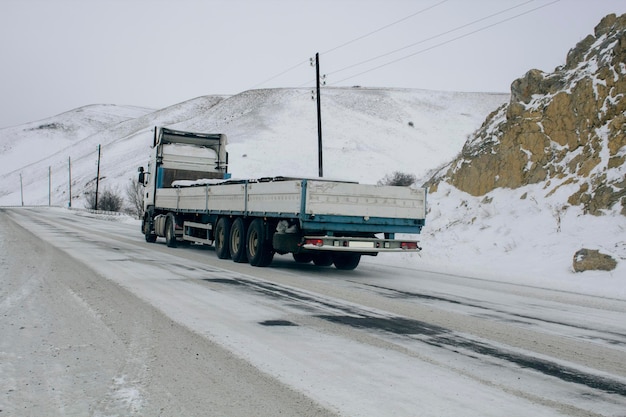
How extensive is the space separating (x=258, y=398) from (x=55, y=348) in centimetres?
243

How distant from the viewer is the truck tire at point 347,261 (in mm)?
14016

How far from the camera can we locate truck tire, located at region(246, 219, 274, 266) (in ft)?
43.1

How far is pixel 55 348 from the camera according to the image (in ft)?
18.0

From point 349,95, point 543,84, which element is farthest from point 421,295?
point 349,95

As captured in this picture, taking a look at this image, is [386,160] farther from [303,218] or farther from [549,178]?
[303,218]

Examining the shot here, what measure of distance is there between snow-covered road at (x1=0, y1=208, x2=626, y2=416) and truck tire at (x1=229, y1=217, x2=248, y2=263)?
3.31 meters

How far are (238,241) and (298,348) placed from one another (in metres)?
8.80

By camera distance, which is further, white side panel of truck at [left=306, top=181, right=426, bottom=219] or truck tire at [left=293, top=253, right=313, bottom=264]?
truck tire at [left=293, top=253, right=313, bottom=264]

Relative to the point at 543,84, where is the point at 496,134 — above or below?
below

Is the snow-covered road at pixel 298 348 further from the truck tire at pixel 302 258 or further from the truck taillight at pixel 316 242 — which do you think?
the truck tire at pixel 302 258

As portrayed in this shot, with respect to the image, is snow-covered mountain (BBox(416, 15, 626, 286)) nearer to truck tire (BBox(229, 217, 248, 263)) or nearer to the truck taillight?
the truck taillight

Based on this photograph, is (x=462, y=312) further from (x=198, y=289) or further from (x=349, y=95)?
(x=349, y=95)

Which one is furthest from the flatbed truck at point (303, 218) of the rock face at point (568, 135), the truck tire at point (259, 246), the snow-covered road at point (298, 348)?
the rock face at point (568, 135)

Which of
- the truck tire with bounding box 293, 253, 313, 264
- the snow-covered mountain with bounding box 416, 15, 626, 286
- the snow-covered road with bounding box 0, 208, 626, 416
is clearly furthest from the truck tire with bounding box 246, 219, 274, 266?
the snow-covered mountain with bounding box 416, 15, 626, 286
